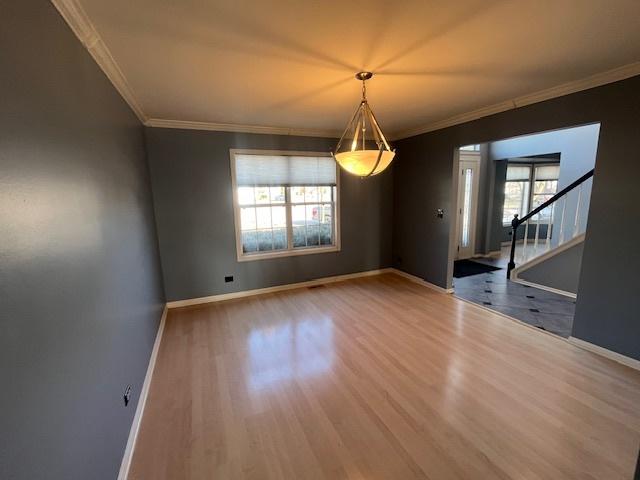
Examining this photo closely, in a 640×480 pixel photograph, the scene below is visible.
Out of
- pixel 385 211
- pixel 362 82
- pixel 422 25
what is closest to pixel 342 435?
pixel 422 25

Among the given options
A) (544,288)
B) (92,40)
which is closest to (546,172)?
(544,288)

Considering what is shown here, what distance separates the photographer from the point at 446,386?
2238 mm

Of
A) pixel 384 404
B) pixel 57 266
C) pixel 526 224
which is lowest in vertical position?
pixel 384 404

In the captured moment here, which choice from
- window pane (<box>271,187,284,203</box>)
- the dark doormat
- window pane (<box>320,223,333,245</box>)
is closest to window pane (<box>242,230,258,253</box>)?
window pane (<box>271,187,284,203</box>)

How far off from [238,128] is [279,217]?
1.40m

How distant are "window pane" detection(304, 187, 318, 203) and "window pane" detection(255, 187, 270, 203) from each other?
2.06ft

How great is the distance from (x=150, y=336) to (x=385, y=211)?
160 inches

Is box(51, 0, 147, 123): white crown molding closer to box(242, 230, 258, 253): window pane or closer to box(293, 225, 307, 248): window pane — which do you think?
box(242, 230, 258, 253): window pane

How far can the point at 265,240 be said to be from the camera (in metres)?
4.39

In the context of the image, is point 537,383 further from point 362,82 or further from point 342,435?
point 362,82

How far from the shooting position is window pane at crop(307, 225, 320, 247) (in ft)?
15.3

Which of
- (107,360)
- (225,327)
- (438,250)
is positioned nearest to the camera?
(107,360)

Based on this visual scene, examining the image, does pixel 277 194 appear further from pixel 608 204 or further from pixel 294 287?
pixel 608 204

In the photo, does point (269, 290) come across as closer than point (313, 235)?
Yes
